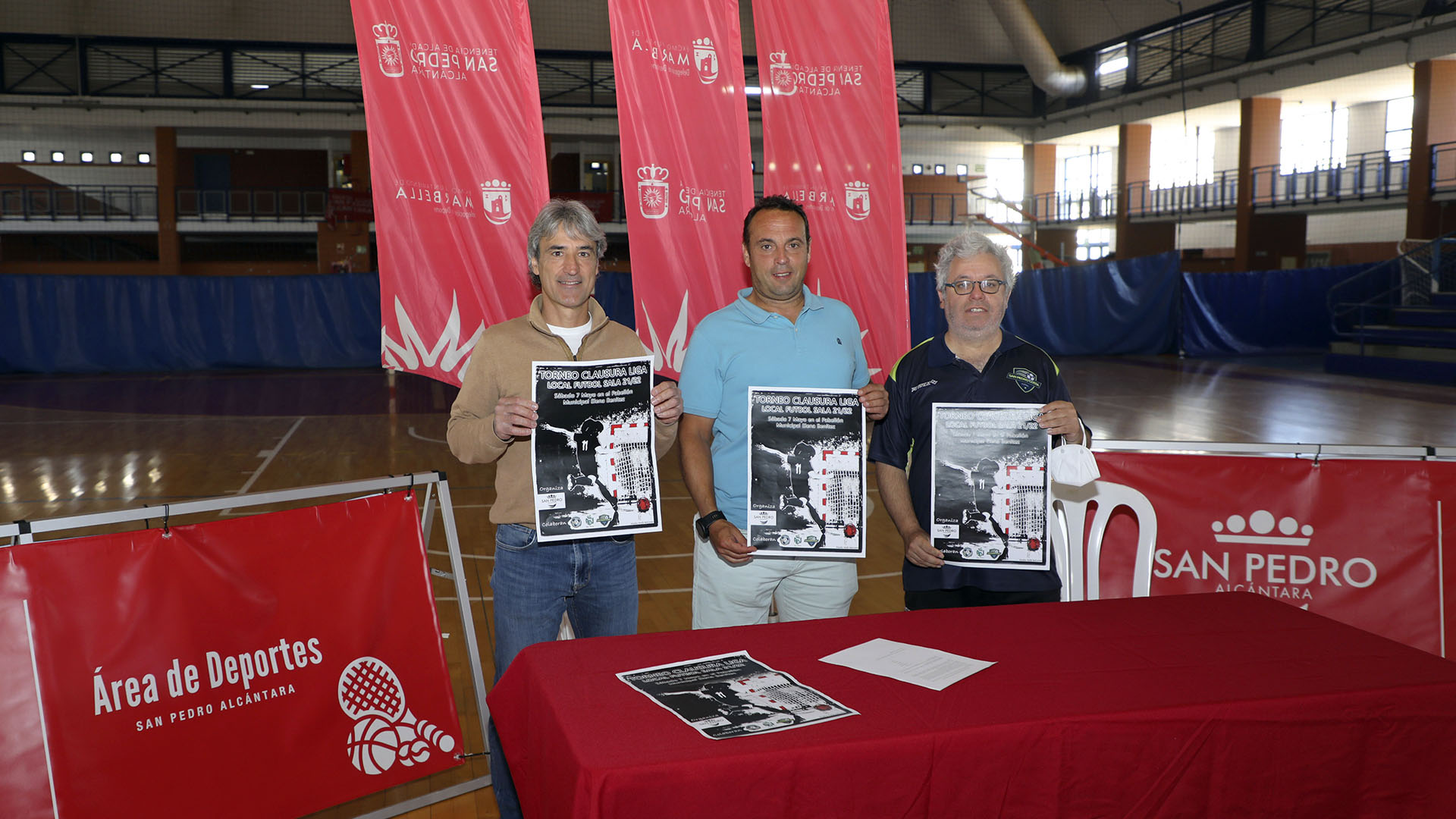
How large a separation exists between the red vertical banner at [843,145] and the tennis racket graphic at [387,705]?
3231 mm

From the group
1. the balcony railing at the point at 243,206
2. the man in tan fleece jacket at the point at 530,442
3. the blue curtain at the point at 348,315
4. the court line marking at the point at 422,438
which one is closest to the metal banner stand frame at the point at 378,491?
the man in tan fleece jacket at the point at 530,442

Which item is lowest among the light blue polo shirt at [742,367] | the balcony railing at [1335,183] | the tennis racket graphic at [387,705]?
the tennis racket graphic at [387,705]

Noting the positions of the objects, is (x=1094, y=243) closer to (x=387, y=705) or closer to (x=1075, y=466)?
(x=1075, y=466)

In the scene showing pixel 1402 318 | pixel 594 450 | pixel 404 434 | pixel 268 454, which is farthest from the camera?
pixel 1402 318

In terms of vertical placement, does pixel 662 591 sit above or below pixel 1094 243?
below

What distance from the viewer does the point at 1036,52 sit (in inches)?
1034

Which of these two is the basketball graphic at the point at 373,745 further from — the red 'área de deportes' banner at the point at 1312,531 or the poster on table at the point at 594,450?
the red 'área de deportes' banner at the point at 1312,531

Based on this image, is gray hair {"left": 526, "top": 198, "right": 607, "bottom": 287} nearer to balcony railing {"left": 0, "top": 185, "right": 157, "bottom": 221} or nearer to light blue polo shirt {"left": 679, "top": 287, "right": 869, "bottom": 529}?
light blue polo shirt {"left": 679, "top": 287, "right": 869, "bottom": 529}

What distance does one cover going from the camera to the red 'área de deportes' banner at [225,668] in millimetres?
2455

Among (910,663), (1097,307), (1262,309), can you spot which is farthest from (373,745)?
(1262,309)

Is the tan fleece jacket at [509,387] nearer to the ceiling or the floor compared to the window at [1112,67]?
nearer to the floor

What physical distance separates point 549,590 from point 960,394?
3.94 feet

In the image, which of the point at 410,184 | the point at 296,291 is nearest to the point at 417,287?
the point at 410,184

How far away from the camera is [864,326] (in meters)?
5.55
